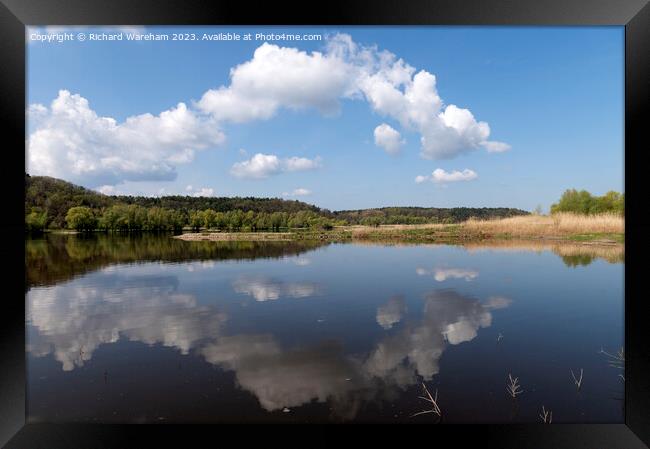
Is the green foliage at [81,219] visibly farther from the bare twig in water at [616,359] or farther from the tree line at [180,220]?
the bare twig in water at [616,359]

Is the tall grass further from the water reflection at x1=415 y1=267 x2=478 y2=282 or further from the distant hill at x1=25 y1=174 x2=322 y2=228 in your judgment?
the distant hill at x1=25 y1=174 x2=322 y2=228

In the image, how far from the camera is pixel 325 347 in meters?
5.47

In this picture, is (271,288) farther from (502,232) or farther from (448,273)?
(502,232)

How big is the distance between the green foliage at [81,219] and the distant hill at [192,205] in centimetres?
69

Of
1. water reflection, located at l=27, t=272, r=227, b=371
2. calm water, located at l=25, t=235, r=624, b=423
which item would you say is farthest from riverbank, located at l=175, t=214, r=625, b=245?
water reflection, located at l=27, t=272, r=227, b=371

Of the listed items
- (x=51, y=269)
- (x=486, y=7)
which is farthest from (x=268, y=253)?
(x=486, y=7)

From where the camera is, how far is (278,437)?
126 inches

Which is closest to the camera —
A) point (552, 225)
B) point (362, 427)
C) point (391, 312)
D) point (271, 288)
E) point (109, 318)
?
point (362, 427)

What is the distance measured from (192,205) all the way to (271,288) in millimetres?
29934

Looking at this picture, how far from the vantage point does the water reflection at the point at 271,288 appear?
Result: 28.8 ft

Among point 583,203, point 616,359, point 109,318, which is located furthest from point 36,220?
point 583,203

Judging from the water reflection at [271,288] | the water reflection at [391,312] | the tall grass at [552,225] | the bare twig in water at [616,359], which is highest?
the tall grass at [552,225]

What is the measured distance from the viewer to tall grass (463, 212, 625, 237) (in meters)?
17.6

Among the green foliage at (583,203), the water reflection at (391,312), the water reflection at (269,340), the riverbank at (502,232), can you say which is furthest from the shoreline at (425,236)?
the water reflection at (391,312)
